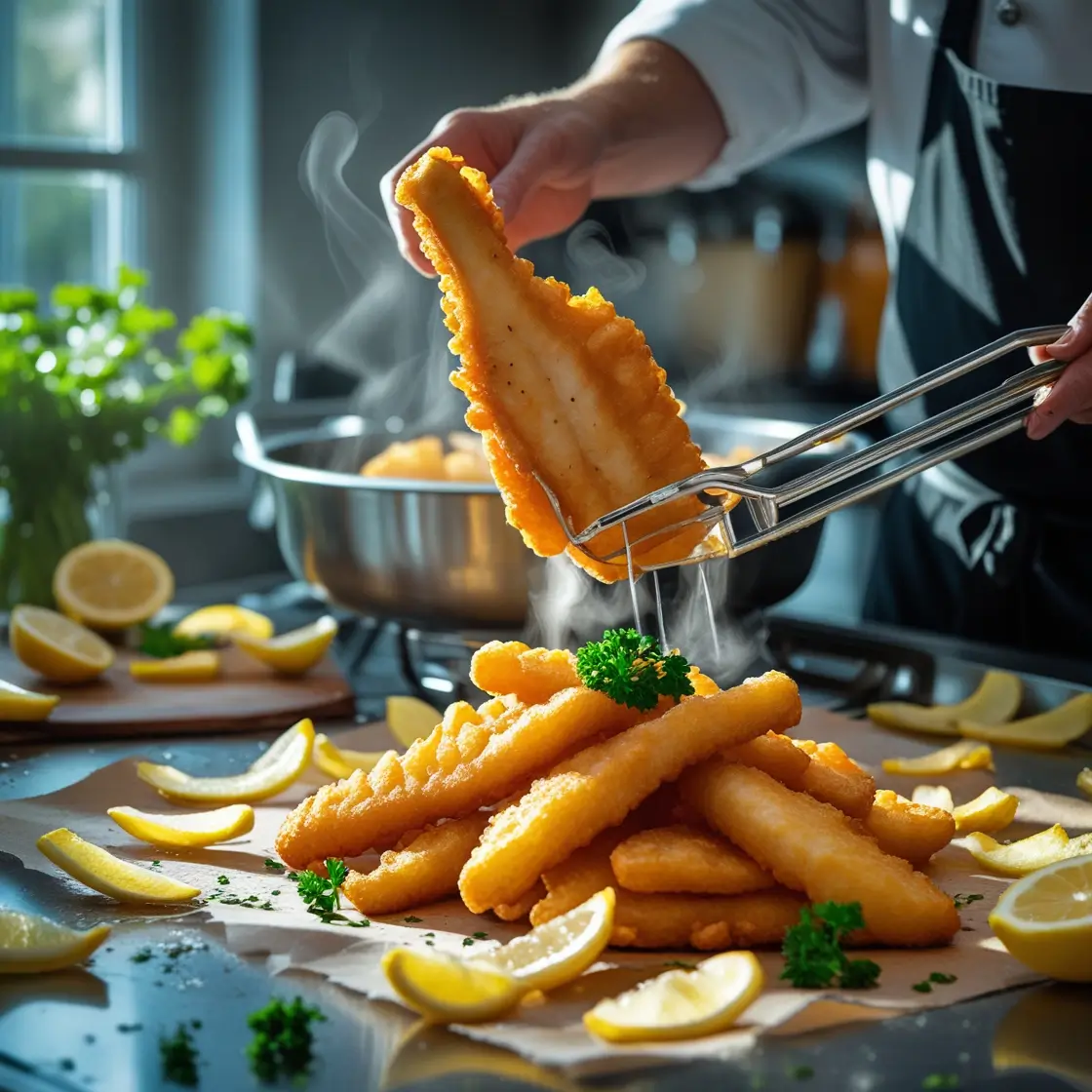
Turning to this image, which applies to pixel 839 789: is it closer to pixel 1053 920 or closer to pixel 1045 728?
pixel 1053 920

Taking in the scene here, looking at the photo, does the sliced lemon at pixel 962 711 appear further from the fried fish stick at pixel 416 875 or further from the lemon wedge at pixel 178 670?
the lemon wedge at pixel 178 670

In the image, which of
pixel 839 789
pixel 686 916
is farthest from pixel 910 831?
pixel 686 916

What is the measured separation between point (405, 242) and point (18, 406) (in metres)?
0.97

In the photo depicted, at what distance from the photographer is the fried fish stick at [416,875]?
1.43 m

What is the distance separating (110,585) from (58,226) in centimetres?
177

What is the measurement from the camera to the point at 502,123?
202cm

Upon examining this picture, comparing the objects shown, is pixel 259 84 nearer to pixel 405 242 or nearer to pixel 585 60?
pixel 585 60

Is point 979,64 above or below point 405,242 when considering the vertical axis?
above

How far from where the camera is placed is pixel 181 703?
212 centimetres

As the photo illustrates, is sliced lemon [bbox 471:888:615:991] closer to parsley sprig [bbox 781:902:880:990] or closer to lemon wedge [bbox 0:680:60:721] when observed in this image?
parsley sprig [bbox 781:902:880:990]

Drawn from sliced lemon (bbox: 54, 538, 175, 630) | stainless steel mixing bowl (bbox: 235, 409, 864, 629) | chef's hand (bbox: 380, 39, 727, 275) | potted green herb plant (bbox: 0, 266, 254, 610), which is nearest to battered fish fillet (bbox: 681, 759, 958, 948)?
stainless steel mixing bowl (bbox: 235, 409, 864, 629)

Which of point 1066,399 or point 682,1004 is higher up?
point 1066,399

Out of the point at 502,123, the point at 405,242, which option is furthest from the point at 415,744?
the point at 502,123

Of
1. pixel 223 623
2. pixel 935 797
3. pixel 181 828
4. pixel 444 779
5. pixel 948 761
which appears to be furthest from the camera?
pixel 223 623
